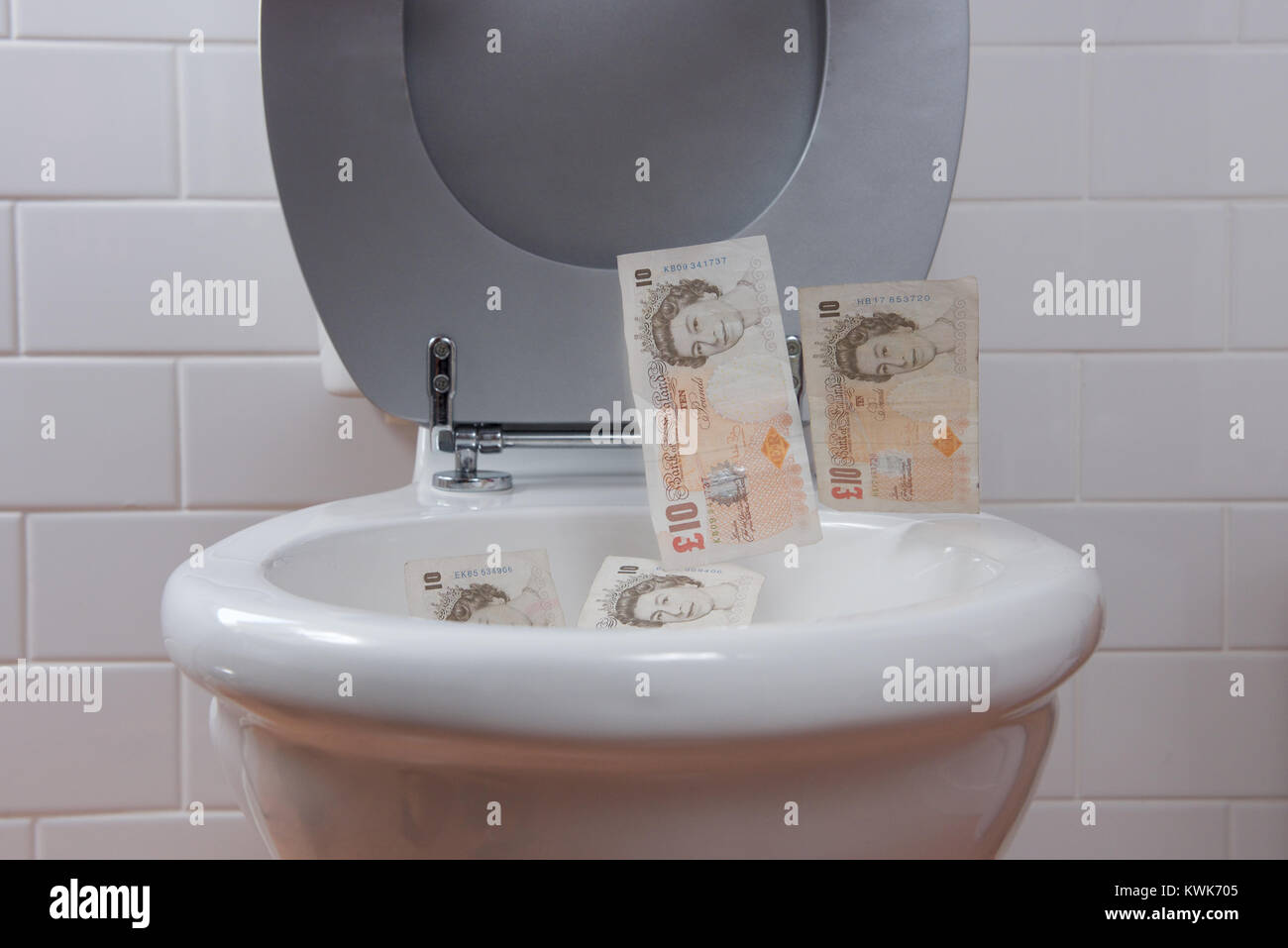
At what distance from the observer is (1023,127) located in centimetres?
88

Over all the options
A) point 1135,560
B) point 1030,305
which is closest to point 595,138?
point 1030,305

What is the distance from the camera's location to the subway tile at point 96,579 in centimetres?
87

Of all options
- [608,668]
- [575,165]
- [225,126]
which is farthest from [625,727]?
[225,126]

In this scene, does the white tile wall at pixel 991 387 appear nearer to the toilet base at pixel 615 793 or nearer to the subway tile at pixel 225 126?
the subway tile at pixel 225 126

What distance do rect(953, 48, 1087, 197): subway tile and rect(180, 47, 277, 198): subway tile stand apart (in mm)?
656

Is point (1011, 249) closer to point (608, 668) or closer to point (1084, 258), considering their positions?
point (1084, 258)

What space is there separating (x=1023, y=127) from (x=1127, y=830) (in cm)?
70

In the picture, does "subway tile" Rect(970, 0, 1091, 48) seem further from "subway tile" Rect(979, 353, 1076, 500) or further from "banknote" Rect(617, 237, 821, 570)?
"banknote" Rect(617, 237, 821, 570)

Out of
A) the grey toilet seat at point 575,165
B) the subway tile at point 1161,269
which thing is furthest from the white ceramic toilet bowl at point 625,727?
the subway tile at point 1161,269

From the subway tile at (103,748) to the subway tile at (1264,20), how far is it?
119 cm

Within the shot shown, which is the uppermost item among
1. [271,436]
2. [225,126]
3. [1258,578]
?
[225,126]

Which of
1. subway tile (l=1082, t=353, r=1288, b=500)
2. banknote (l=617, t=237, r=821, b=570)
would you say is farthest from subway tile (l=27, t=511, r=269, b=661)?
subway tile (l=1082, t=353, r=1288, b=500)

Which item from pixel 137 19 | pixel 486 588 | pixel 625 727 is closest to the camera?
pixel 625 727
